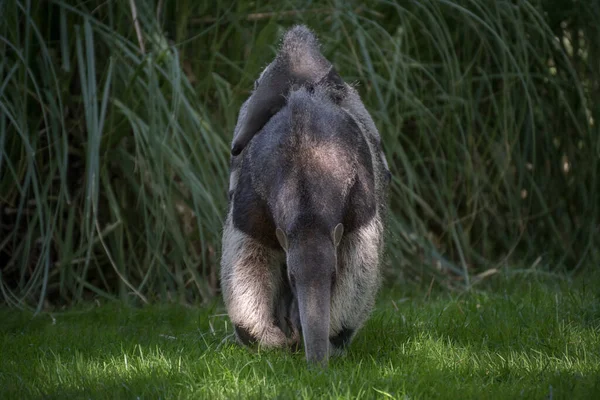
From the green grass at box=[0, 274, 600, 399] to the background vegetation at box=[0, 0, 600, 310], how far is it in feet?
1.31

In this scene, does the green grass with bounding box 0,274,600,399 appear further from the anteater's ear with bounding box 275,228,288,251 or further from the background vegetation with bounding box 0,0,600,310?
the anteater's ear with bounding box 275,228,288,251

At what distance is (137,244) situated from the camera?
6742 mm

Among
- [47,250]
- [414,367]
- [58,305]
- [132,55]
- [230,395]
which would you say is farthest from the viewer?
[58,305]

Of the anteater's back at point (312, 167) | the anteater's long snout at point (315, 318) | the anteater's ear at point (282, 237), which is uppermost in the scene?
the anteater's back at point (312, 167)

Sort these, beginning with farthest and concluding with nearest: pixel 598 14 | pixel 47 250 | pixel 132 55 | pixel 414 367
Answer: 1. pixel 598 14
2. pixel 132 55
3. pixel 47 250
4. pixel 414 367

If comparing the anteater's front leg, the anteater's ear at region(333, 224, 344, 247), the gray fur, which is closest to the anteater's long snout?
the anteater's ear at region(333, 224, 344, 247)

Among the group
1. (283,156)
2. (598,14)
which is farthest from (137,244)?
(598,14)

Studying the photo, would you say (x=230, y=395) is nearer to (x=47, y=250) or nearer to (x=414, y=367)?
(x=414, y=367)

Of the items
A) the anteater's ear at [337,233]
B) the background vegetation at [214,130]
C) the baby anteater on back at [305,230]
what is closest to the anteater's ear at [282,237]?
the baby anteater on back at [305,230]

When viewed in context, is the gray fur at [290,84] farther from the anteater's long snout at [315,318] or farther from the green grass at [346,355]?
the anteater's long snout at [315,318]

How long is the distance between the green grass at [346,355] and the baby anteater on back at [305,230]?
21cm

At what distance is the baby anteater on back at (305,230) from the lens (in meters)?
3.95

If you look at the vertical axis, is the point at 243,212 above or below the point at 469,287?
above

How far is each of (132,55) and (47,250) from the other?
1.45 meters
